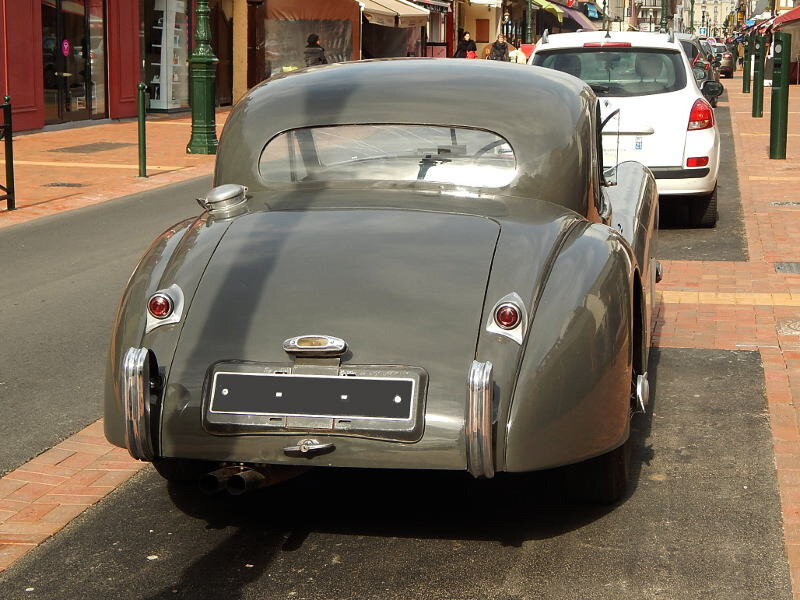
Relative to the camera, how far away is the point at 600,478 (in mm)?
4516

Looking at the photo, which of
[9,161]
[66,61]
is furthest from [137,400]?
[66,61]

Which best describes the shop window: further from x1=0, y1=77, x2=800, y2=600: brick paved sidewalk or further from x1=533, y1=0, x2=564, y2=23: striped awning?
x1=0, y1=77, x2=800, y2=600: brick paved sidewalk

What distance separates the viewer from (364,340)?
13.1 feet

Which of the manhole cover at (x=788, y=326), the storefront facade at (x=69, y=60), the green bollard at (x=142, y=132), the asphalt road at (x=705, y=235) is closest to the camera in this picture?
the manhole cover at (x=788, y=326)

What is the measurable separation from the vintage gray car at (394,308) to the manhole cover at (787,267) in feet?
15.9

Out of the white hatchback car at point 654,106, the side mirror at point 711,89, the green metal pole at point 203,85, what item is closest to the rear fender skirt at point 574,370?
the white hatchback car at point 654,106

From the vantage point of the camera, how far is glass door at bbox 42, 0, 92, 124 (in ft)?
75.1

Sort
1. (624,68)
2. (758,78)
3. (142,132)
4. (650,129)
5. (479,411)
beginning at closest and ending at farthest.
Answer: (479,411) < (650,129) < (624,68) < (142,132) < (758,78)

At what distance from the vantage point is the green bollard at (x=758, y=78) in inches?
906

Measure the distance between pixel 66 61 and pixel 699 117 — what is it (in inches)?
612

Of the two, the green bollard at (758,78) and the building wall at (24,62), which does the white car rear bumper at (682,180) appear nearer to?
the green bollard at (758,78)

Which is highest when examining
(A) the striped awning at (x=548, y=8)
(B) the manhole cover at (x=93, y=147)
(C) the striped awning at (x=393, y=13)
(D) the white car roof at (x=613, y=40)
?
(A) the striped awning at (x=548, y=8)

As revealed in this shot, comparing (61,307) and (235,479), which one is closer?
(235,479)

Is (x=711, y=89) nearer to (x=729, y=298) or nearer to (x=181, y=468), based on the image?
(x=729, y=298)
